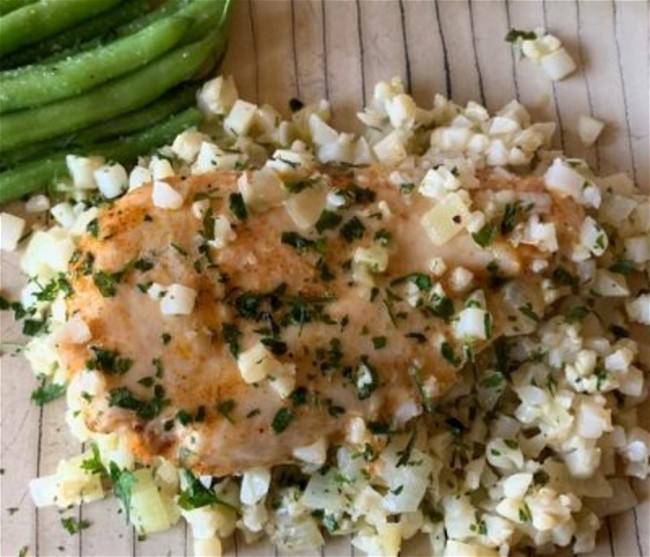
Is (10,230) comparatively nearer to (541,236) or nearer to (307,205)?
(307,205)

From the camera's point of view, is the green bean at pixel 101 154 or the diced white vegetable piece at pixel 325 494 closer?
the diced white vegetable piece at pixel 325 494

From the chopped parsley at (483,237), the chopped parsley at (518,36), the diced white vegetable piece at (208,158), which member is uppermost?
the diced white vegetable piece at (208,158)

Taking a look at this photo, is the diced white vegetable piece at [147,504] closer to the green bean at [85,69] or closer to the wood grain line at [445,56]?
the green bean at [85,69]

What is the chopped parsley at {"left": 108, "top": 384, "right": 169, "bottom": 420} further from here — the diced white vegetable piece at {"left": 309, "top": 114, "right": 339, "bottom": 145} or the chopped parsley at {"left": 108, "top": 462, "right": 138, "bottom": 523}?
the diced white vegetable piece at {"left": 309, "top": 114, "right": 339, "bottom": 145}

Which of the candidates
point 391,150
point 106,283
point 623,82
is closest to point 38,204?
point 106,283

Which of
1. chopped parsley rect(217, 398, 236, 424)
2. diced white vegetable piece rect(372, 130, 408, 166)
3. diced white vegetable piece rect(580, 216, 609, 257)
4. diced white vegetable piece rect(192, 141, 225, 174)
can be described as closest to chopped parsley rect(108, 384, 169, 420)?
chopped parsley rect(217, 398, 236, 424)

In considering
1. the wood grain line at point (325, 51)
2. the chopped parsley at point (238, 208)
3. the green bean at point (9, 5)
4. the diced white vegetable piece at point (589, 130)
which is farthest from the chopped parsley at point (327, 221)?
the green bean at point (9, 5)
